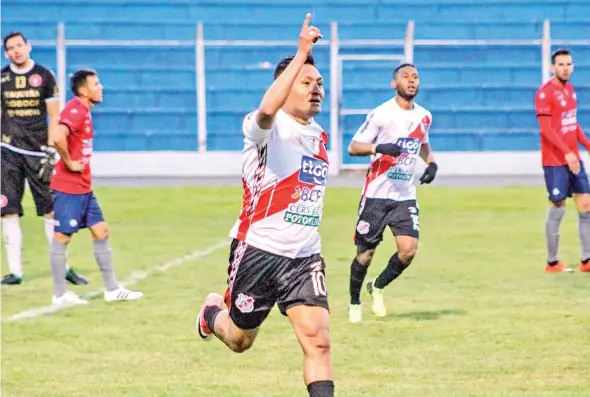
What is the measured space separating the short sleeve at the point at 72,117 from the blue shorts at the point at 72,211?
605mm

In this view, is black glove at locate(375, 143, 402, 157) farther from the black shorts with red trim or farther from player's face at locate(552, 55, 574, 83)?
player's face at locate(552, 55, 574, 83)

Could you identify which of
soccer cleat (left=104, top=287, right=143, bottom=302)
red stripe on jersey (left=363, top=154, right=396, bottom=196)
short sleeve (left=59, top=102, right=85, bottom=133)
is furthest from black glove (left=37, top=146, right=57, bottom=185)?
red stripe on jersey (left=363, top=154, right=396, bottom=196)

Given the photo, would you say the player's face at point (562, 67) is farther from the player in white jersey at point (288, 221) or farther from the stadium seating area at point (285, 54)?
the stadium seating area at point (285, 54)

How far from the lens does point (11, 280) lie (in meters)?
13.9

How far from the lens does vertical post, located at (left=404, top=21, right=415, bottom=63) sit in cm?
3142

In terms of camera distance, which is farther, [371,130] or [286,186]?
[371,130]

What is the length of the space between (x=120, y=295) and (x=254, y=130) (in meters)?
6.02

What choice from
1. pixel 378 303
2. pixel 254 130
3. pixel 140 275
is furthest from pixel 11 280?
pixel 254 130

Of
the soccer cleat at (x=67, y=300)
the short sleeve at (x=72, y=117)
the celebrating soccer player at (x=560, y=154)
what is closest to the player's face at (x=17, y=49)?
the short sleeve at (x=72, y=117)

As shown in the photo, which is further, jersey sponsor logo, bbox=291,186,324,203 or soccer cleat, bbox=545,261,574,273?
soccer cleat, bbox=545,261,574,273

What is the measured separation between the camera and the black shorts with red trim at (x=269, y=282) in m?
6.91

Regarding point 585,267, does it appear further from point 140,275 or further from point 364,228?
point 140,275

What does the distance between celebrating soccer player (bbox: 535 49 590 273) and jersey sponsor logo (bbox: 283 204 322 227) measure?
310 inches

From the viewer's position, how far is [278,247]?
6.98 metres
